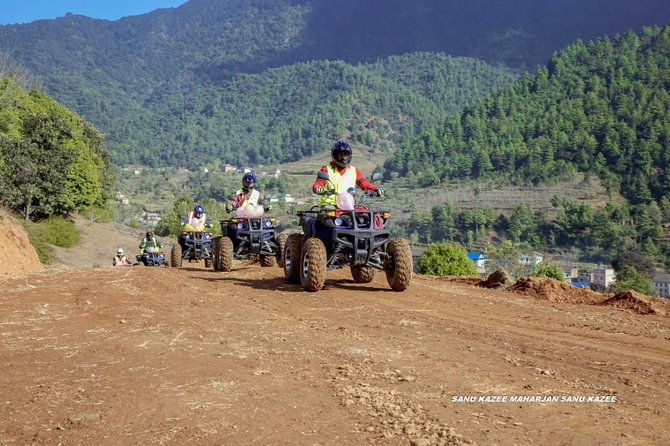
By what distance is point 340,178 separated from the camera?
12.5 m

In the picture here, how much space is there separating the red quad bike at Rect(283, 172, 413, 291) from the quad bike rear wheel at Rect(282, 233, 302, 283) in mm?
600

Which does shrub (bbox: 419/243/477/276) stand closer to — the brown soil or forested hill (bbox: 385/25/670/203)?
the brown soil

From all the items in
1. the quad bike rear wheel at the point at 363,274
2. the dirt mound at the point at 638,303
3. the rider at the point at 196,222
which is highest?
the rider at the point at 196,222

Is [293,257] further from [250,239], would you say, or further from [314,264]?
[250,239]

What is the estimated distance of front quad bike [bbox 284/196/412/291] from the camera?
11500 mm

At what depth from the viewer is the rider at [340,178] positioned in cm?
1225

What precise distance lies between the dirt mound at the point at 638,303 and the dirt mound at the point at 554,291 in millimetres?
370

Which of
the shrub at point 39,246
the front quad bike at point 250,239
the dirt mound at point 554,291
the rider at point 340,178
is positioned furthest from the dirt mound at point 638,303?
the shrub at point 39,246

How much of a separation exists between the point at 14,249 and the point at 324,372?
68.4 feet

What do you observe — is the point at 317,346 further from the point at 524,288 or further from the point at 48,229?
the point at 48,229

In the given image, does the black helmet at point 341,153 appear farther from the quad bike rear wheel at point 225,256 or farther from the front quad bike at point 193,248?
the front quad bike at point 193,248

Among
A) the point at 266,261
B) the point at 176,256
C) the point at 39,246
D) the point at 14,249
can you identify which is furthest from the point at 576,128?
the point at 266,261

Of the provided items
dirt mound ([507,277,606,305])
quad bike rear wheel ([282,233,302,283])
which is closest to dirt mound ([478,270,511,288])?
dirt mound ([507,277,606,305])

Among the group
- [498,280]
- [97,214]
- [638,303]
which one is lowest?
[638,303]
